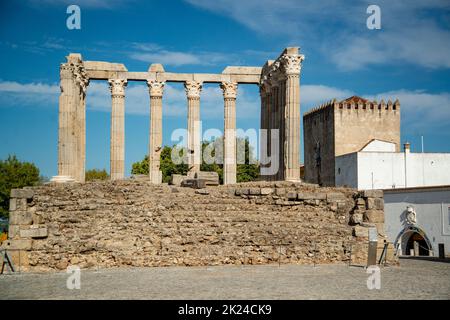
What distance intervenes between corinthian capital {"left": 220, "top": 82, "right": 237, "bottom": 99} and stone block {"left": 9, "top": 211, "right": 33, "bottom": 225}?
57.1 feet

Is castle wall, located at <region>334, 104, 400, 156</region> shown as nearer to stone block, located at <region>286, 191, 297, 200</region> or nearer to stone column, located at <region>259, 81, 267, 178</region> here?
stone column, located at <region>259, 81, 267, 178</region>

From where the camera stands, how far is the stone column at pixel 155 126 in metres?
32.8

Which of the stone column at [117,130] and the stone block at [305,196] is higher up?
the stone column at [117,130]

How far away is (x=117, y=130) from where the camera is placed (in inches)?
1283

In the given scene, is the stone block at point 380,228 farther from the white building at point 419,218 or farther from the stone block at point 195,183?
the white building at point 419,218

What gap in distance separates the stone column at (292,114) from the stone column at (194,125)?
686cm

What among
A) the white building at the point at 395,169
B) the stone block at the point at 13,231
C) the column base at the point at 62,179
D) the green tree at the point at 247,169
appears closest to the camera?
the stone block at the point at 13,231

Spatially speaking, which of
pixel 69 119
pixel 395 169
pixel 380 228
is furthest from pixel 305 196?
pixel 395 169

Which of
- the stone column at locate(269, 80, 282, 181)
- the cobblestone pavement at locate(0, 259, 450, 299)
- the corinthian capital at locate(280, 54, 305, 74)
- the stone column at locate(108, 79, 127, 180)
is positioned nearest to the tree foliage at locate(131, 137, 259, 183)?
the stone column at locate(108, 79, 127, 180)

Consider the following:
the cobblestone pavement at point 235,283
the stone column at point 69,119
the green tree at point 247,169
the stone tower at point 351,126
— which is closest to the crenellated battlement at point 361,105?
the stone tower at point 351,126

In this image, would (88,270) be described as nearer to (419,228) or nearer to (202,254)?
(202,254)

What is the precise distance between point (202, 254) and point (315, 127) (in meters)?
44.1

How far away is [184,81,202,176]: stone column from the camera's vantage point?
32.9 m
